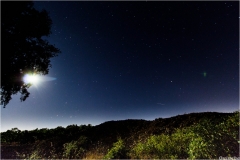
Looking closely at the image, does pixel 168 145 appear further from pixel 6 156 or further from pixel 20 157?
pixel 6 156

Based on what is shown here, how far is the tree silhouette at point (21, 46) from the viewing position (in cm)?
1178

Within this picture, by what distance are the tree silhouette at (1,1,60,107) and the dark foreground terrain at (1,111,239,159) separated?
190 inches

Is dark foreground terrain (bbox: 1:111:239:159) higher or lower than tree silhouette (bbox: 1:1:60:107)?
lower

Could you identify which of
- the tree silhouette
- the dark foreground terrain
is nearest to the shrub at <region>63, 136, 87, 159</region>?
the dark foreground terrain

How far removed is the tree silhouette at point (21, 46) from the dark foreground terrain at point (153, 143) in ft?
15.8

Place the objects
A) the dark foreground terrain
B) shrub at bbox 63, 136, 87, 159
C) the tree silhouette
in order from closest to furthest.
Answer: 1. the dark foreground terrain
2. shrub at bbox 63, 136, 87, 159
3. the tree silhouette

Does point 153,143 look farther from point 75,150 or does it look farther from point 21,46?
point 21,46

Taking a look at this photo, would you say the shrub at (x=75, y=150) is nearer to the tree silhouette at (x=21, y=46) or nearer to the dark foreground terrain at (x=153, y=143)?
the dark foreground terrain at (x=153, y=143)

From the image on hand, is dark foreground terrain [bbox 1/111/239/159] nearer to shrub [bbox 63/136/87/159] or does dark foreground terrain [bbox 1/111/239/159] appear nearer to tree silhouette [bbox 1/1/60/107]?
shrub [bbox 63/136/87/159]

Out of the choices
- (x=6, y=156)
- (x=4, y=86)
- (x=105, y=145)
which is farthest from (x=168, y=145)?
(x=4, y=86)

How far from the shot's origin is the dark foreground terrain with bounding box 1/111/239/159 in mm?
6785

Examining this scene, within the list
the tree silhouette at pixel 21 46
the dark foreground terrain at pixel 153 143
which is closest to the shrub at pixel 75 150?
the dark foreground terrain at pixel 153 143

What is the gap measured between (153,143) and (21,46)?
1129cm

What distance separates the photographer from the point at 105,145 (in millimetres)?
10734
